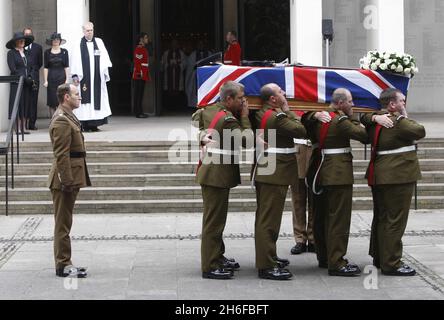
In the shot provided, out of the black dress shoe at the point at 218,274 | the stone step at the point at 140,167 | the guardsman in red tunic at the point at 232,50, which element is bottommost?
the black dress shoe at the point at 218,274

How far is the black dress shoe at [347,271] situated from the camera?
933 cm

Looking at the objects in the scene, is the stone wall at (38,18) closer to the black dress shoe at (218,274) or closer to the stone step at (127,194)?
the stone step at (127,194)

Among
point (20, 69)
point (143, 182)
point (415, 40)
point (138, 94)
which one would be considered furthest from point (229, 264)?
point (415, 40)

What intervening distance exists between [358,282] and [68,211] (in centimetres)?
281

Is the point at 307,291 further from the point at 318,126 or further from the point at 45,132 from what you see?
the point at 45,132

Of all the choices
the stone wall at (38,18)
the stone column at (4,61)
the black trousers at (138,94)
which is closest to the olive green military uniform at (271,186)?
the stone column at (4,61)

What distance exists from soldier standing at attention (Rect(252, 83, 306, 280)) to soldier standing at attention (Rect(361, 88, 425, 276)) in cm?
84

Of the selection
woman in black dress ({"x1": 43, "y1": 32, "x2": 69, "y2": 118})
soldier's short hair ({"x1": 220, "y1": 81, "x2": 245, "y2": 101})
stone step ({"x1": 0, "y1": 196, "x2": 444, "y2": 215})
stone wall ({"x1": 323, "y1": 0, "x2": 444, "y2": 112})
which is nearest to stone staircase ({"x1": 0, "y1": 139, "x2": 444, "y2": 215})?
stone step ({"x1": 0, "y1": 196, "x2": 444, "y2": 215})

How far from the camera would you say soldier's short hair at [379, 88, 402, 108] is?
30.9 feet

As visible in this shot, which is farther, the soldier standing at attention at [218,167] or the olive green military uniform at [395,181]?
the olive green military uniform at [395,181]

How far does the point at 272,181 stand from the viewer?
9188 millimetres

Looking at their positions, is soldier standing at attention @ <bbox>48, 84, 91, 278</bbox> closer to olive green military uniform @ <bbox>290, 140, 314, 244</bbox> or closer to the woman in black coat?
olive green military uniform @ <bbox>290, 140, 314, 244</bbox>

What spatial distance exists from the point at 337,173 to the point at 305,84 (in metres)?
1.07

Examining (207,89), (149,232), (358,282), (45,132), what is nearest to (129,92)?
(45,132)
